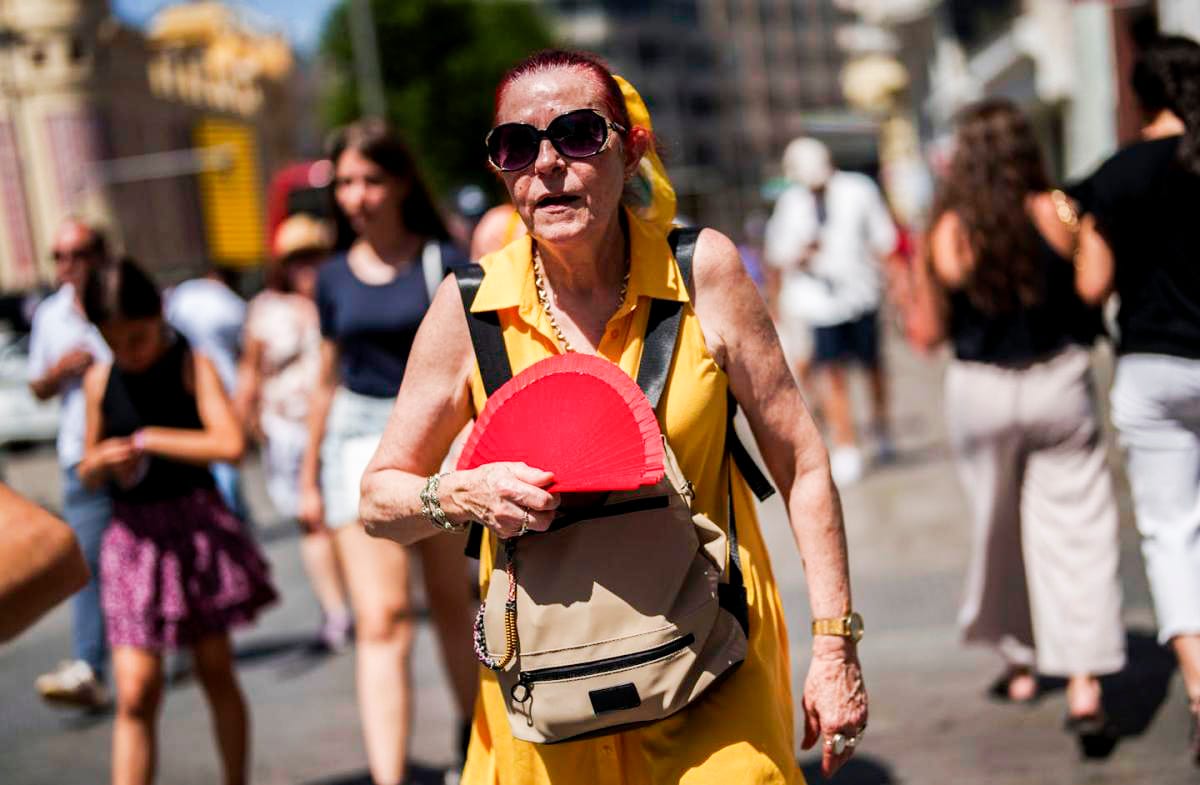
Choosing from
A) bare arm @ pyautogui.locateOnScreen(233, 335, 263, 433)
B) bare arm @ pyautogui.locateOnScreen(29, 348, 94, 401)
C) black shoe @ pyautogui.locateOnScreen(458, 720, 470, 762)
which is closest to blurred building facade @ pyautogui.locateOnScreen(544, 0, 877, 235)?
bare arm @ pyautogui.locateOnScreen(233, 335, 263, 433)

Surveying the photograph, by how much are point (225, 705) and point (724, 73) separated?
365 feet

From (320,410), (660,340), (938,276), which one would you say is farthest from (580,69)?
(938,276)

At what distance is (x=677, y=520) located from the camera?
99.7 inches

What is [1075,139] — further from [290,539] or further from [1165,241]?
[1165,241]

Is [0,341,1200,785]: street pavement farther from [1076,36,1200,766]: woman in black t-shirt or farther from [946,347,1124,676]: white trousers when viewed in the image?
[1076,36,1200,766]: woman in black t-shirt

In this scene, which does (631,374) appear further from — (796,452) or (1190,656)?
(1190,656)

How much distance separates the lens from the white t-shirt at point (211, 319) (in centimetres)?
901

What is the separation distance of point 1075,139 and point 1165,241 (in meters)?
22.4

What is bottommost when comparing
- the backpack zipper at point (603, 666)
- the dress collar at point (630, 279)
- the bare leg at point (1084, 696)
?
the bare leg at point (1084, 696)

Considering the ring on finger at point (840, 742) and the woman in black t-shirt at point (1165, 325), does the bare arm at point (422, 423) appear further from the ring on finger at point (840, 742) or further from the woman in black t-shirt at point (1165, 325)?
the woman in black t-shirt at point (1165, 325)

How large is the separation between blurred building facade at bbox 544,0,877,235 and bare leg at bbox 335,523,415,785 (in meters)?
85.9

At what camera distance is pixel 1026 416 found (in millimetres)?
4926

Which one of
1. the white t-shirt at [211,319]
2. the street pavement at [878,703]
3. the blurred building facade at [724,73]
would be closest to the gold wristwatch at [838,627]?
the street pavement at [878,703]

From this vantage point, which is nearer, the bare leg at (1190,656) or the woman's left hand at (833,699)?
the woman's left hand at (833,699)
